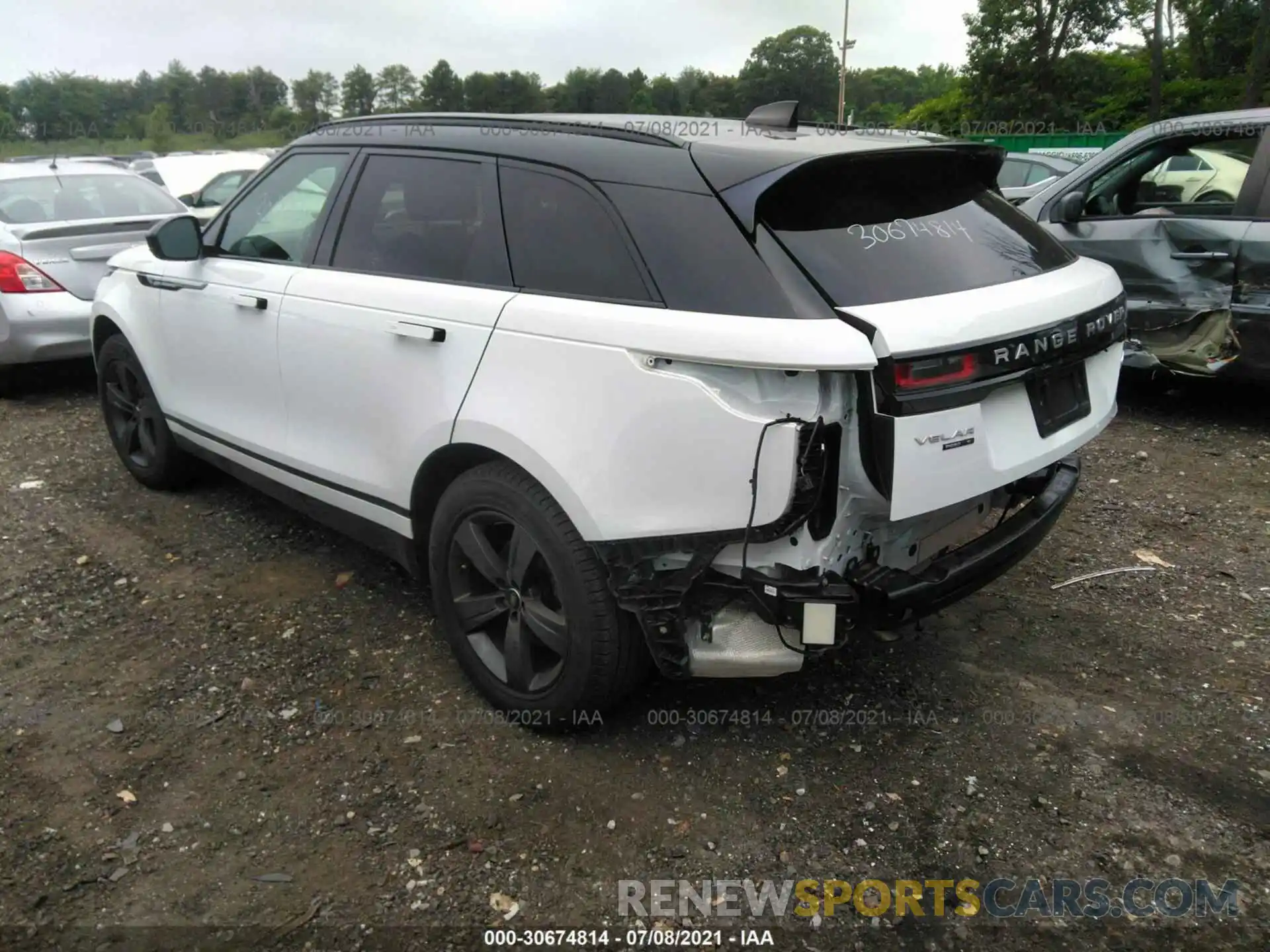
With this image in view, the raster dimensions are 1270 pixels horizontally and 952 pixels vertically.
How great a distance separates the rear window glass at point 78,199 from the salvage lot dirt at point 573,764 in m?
4.24

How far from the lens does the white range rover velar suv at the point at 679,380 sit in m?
2.24

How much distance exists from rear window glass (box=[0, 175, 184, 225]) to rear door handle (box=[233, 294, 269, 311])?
4283 millimetres

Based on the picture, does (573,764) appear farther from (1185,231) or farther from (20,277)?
(20,277)

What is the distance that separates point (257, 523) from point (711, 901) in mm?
Answer: 3043

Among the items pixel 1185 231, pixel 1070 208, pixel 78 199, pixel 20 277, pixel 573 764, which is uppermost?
pixel 78 199

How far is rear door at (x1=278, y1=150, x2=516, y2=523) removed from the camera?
9.25 ft

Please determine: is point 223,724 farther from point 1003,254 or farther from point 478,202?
point 1003,254

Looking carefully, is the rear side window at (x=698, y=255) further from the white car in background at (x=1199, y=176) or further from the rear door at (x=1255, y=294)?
Answer: the white car in background at (x=1199, y=176)

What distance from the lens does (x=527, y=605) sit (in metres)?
2.78

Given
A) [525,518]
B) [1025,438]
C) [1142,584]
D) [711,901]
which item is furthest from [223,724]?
[1142,584]

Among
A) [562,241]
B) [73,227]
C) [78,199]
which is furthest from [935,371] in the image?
[78,199]

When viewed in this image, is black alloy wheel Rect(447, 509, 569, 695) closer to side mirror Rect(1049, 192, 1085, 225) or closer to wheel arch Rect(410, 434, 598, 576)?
wheel arch Rect(410, 434, 598, 576)

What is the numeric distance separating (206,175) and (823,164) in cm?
1700

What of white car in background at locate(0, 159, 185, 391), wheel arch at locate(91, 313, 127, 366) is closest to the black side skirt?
wheel arch at locate(91, 313, 127, 366)
